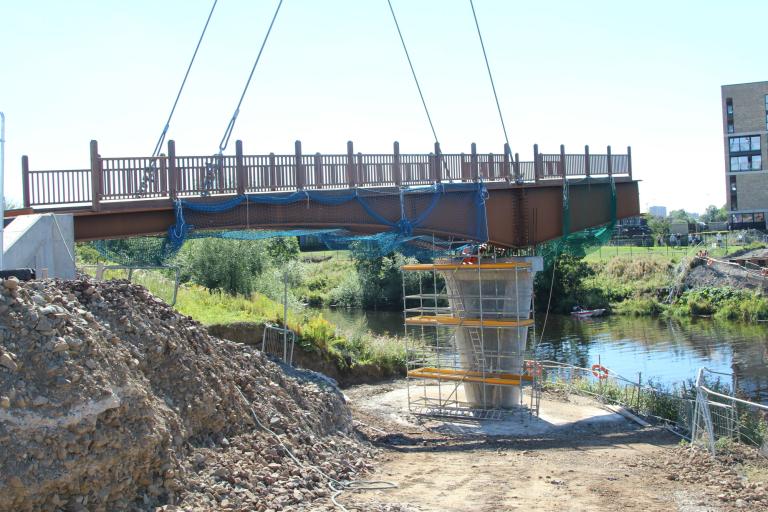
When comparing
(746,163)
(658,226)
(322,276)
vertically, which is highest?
(746,163)

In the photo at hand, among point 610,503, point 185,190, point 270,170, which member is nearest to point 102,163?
point 185,190

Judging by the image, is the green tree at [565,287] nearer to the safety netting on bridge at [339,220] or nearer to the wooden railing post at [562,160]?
the wooden railing post at [562,160]

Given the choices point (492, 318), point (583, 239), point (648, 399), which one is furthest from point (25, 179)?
point (583, 239)

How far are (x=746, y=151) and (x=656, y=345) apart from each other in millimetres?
54418

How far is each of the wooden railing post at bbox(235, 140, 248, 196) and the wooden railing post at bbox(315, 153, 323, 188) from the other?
200cm

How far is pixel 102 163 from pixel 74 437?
8.83 meters

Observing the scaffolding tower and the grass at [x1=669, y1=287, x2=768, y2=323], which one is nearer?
the scaffolding tower

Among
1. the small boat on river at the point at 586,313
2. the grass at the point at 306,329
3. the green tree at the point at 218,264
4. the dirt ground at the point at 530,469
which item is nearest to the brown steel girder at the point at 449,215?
the dirt ground at the point at 530,469

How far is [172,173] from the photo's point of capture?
18.5 meters

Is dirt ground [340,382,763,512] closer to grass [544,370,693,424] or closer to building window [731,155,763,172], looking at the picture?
grass [544,370,693,424]

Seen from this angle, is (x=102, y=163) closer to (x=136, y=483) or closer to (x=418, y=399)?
(x=136, y=483)

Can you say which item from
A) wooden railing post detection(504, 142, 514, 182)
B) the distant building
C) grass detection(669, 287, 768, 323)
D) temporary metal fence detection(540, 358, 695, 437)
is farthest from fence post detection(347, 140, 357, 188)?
the distant building

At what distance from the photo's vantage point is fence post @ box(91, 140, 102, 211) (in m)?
17.2

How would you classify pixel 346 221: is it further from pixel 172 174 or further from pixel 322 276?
pixel 322 276
